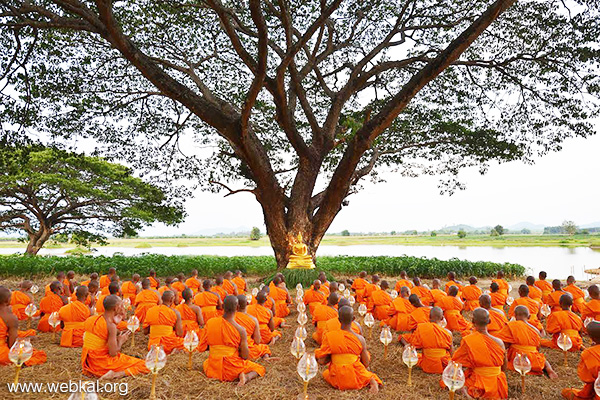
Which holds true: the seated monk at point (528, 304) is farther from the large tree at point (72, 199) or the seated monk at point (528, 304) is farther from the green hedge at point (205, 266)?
A: the large tree at point (72, 199)

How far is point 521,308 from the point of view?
4.73 m

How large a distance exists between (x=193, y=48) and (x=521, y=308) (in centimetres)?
1242

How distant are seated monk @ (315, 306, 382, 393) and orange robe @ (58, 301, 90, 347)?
155 inches

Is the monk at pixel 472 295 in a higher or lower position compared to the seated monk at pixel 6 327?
lower

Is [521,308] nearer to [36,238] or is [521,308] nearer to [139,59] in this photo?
[139,59]

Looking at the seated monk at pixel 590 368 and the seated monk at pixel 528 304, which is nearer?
the seated monk at pixel 590 368

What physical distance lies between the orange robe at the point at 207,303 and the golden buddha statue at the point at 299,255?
512 cm

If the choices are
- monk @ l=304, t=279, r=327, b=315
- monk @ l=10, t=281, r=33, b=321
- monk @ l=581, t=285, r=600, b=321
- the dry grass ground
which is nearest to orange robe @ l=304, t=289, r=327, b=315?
monk @ l=304, t=279, r=327, b=315

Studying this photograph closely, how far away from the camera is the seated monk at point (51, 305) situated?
679 cm

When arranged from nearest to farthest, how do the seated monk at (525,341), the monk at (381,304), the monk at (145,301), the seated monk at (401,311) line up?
the seated monk at (525,341) < the monk at (145,301) < the seated monk at (401,311) < the monk at (381,304)

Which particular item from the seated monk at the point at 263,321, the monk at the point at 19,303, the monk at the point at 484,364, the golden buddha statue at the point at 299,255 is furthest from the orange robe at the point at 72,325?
the golden buddha statue at the point at 299,255

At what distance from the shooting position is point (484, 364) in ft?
13.1

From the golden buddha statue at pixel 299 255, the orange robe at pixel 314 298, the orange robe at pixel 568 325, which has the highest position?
the golden buddha statue at pixel 299 255

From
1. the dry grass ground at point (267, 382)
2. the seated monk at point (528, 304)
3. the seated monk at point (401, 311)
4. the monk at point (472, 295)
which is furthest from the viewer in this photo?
the monk at point (472, 295)
